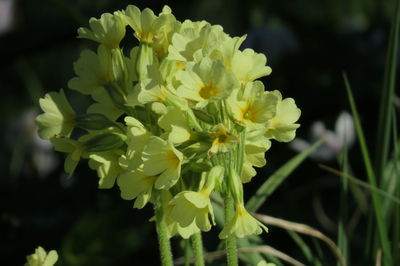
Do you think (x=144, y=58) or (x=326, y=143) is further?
(x=326, y=143)

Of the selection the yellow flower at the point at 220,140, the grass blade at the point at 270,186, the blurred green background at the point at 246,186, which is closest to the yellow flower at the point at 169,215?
the yellow flower at the point at 220,140

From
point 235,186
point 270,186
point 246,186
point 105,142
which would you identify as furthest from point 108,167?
point 246,186

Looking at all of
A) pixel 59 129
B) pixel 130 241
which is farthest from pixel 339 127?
pixel 59 129

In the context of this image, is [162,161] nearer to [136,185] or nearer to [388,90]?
[136,185]

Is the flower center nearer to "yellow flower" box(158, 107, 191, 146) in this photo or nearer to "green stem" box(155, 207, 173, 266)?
"yellow flower" box(158, 107, 191, 146)

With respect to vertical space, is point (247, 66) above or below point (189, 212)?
above

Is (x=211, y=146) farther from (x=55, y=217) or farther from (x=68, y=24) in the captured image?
(x=68, y=24)
